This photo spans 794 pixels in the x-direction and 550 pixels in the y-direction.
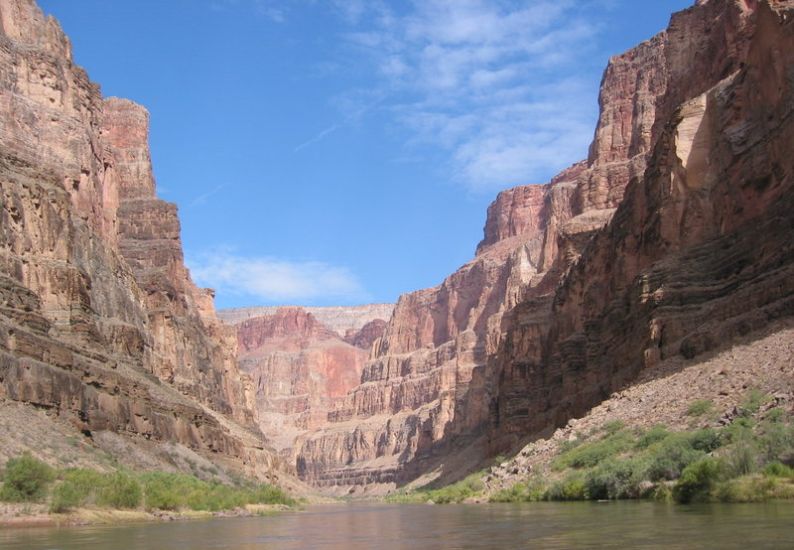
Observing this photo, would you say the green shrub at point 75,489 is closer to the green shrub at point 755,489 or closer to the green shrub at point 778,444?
the green shrub at point 755,489

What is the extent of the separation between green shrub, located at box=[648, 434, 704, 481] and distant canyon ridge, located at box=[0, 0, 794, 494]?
4.71m

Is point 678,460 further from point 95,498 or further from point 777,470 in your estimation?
point 95,498

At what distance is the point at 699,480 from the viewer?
3409 centimetres

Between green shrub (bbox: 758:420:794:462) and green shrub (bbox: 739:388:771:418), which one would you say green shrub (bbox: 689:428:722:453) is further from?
green shrub (bbox: 758:420:794:462)

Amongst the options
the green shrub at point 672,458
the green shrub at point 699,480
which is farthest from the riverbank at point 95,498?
the green shrub at point 699,480

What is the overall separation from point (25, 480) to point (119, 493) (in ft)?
18.1

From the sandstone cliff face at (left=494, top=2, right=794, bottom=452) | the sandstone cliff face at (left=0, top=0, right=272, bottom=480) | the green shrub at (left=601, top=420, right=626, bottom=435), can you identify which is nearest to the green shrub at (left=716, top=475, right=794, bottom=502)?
the sandstone cliff face at (left=494, top=2, right=794, bottom=452)

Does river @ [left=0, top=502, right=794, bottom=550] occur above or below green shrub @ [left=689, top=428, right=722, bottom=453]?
below

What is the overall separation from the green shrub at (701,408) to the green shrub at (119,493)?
70.4ft

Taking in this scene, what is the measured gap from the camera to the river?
76.6ft

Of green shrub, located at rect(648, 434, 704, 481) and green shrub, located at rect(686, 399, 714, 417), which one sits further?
green shrub, located at rect(686, 399, 714, 417)

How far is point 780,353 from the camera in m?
42.6

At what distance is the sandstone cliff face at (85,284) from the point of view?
174 feet

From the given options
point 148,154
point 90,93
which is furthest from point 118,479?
point 148,154
